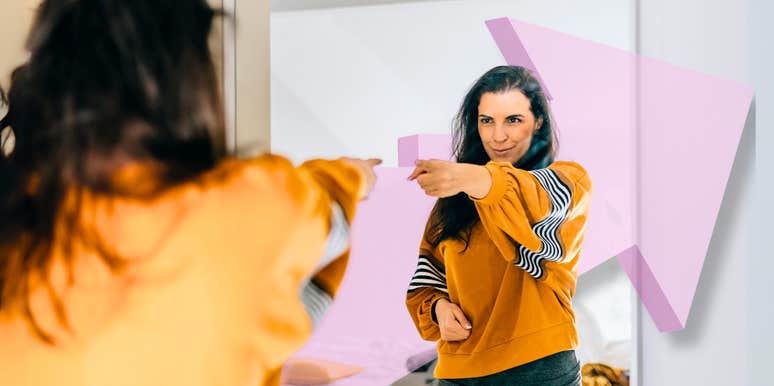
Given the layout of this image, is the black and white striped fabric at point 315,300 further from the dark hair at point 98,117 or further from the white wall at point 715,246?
the white wall at point 715,246

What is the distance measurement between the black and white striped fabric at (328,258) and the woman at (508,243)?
Result: 0.56 metres

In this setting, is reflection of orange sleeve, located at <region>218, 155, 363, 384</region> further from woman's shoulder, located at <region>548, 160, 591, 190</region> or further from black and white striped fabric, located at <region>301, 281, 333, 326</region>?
woman's shoulder, located at <region>548, 160, 591, 190</region>

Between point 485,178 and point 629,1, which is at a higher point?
point 629,1

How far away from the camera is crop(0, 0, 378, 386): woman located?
745 millimetres

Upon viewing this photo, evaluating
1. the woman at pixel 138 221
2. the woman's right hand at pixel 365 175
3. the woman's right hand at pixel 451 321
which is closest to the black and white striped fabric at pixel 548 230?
the woman's right hand at pixel 451 321

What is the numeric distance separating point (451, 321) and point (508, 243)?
180 millimetres

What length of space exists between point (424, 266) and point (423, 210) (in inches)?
4.2

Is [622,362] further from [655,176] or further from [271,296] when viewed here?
[271,296]

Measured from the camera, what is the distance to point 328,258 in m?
0.85

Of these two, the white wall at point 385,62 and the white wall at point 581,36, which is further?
the white wall at point 385,62

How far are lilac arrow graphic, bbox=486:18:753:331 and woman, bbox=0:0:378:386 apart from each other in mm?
769

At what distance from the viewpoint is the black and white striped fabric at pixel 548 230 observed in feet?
4.60

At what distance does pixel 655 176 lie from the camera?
1.44 meters

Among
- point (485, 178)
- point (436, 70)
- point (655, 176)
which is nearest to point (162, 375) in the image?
point (485, 178)
